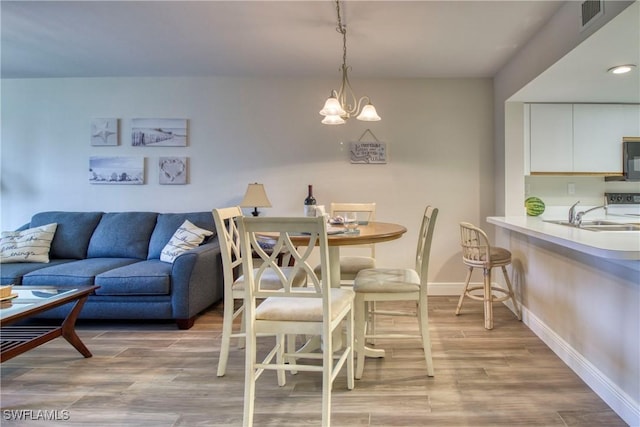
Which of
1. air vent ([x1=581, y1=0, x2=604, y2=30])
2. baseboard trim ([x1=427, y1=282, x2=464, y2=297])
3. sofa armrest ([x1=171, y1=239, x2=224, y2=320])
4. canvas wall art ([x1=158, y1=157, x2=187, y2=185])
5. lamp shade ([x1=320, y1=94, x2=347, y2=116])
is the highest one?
air vent ([x1=581, y1=0, x2=604, y2=30])

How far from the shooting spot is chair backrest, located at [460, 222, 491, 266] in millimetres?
2715

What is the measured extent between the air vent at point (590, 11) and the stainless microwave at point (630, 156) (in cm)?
185

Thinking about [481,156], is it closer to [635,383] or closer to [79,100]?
[635,383]

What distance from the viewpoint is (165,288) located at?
107 inches

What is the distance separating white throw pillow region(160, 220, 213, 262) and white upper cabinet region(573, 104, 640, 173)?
3556 mm

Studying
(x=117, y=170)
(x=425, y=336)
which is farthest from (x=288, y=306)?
(x=117, y=170)

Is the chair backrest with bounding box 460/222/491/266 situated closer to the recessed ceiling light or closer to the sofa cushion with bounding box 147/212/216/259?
the recessed ceiling light

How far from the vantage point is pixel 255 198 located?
3293 millimetres

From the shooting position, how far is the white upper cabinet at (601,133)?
320 cm

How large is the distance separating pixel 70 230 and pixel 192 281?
1.59 metres

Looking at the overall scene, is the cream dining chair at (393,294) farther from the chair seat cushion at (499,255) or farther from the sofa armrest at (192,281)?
the sofa armrest at (192,281)

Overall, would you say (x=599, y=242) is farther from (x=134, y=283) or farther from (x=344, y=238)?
(x=134, y=283)

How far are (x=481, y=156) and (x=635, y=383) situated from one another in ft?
8.06

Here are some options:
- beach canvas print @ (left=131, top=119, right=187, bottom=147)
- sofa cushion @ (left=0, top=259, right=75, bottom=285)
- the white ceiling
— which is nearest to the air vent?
the white ceiling
